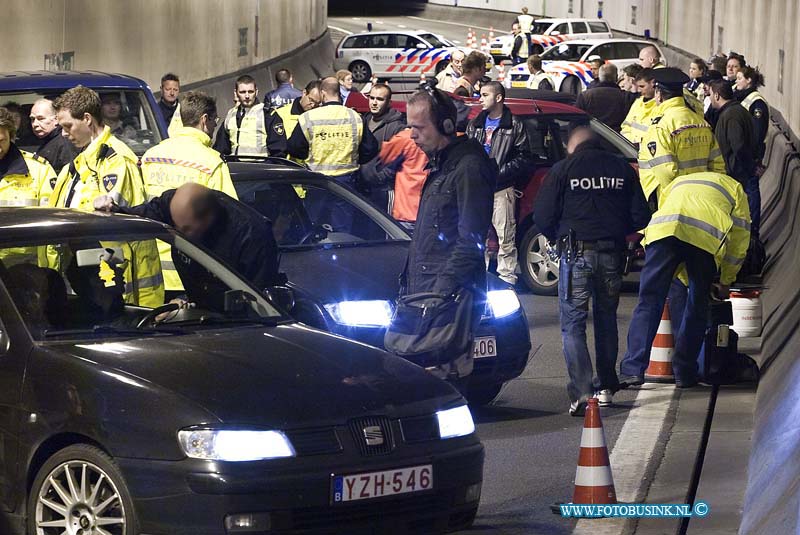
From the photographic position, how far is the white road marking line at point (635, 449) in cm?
717

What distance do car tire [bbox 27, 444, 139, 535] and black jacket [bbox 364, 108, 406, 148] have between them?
28.9 ft

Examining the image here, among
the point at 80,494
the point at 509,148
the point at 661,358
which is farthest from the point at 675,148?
the point at 80,494

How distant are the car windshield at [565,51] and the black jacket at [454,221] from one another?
37942 millimetres

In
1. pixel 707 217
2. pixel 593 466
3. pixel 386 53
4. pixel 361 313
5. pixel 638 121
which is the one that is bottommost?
pixel 386 53

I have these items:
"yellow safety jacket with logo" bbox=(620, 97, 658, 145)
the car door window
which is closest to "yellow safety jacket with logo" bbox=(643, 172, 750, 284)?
"yellow safety jacket with logo" bbox=(620, 97, 658, 145)

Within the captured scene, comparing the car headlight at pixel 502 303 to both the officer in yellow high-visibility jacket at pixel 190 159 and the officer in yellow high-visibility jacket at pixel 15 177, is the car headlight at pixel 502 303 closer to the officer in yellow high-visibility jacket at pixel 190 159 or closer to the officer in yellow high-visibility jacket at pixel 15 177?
the officer in yellow high-visibility jacket at pixel 190 159

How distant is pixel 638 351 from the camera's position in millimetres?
10492

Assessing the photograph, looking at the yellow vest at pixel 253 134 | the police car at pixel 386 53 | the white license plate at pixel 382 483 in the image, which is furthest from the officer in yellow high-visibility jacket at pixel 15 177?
the police car at pixel 386 53

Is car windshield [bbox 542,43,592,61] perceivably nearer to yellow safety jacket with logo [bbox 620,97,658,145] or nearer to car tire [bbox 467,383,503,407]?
yellow safety jacket with logo [bbox 620,97,658,145]

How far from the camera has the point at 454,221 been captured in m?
7.97

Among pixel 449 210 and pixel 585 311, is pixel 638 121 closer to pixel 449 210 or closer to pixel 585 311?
pixel 585 311

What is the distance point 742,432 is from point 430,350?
2.23 m

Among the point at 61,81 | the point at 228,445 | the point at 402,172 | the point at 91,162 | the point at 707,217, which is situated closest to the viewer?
the point at 228,445

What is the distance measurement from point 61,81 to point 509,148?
3.85 meters
